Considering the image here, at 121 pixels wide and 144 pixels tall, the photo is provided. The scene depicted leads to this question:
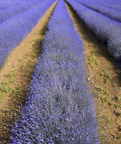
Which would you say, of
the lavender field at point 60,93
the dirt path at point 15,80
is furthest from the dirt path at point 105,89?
the dirt path at point 15,80

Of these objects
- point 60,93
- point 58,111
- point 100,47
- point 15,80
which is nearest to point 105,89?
point 60,93

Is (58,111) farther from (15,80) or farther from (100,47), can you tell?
(100,47)

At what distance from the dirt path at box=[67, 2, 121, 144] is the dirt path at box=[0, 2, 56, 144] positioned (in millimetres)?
1294

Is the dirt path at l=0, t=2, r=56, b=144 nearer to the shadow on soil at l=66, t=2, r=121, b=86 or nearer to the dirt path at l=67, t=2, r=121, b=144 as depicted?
the dirt path at l=67, t=2, r=121, b=144

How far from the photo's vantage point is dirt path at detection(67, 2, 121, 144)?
126 inches

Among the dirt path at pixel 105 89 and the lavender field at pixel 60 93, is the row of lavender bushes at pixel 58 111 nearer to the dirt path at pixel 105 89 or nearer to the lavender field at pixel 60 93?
the lavender field at pixel 60 93

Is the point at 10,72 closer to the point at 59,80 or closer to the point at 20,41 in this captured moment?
the point at 59,80

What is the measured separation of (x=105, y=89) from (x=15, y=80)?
191 cm

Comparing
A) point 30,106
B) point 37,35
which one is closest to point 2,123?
point 30,106

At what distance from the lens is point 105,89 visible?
14.5ft

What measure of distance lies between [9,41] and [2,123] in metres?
3.87

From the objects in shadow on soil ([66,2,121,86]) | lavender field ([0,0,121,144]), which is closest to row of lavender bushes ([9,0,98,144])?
lavender field ([0,0,121,144])

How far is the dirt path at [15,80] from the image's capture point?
3517mm

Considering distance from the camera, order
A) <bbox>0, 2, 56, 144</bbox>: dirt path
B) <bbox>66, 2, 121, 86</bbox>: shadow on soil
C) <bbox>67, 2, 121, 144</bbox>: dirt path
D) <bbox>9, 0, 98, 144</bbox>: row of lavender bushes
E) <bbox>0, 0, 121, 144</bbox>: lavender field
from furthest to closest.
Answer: <bbox>66, 2, 121, 86</bbox>: shadow on soil
<bbox>0, 2, 56, 144</bbox>: dirt path
<bbox>67, 2, 121, 144</bbox>: dirt path
<bbox>0, 0, 121, 144</bbox>: lavender field
<bbox>9, 0, 98, 144</bbox>: row of lavender bushes
